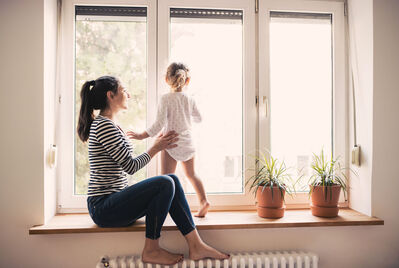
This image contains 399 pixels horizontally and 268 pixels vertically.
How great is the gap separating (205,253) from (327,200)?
2.78ft

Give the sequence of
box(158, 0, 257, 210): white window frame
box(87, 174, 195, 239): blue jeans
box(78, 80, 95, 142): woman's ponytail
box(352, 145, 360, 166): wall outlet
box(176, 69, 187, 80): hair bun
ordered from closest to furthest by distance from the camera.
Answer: box(87, 174, 195, 239): blue jeans
box(78, 80, 95, 142): woman's ponytail
box(176, 69, 187, 80): hair bun
box(352, 145, 360, 166): wall outlet
box(158, 0, 257, 210): white window frame

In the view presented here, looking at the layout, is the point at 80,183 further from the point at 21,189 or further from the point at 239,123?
the point at 239,123

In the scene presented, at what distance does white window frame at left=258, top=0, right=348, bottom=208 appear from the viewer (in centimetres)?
222

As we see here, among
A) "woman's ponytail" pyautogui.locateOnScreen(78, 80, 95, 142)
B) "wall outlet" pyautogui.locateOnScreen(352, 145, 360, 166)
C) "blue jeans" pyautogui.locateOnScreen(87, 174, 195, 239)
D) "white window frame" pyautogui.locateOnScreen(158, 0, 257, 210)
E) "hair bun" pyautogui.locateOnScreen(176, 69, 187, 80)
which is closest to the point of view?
"blue jeans" pyautogui.locateOnScreen(87, 174, 195, 239)

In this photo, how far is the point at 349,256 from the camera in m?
2.03


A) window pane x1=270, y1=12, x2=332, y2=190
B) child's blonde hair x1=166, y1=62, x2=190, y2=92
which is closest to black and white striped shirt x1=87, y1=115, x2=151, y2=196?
child's blonde hair x1=166, y1=62, x2=190, y2=92

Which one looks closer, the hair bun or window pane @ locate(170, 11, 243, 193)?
the hair bun

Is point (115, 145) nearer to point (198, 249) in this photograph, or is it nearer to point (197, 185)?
point (197, 185)

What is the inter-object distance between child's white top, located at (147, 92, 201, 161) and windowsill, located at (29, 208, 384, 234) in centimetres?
43

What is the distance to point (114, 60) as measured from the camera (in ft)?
7.11

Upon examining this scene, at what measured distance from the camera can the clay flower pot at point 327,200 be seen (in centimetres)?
200

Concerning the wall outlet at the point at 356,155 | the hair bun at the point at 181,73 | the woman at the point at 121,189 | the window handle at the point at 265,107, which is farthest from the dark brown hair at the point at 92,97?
the wall outlet at the point at 356,155

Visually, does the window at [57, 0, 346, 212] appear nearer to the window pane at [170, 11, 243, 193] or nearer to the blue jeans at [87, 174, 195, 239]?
the window pane at [170, 11, 243, 193]

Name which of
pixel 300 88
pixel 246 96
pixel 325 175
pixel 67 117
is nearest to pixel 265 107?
pixel 246 96
